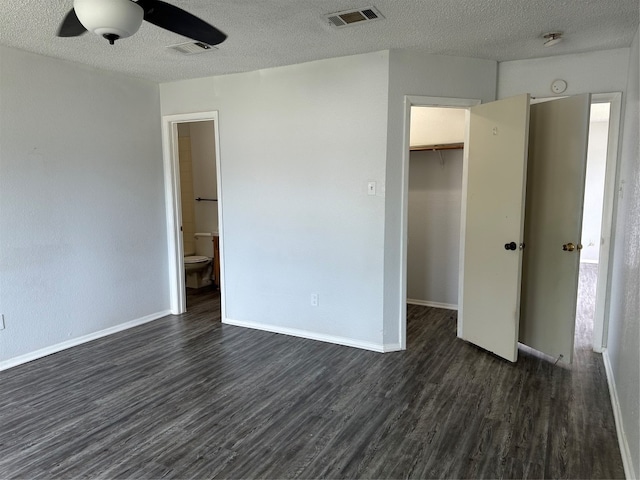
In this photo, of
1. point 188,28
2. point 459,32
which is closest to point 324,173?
point 459,32

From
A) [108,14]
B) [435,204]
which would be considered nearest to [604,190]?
[435,204]

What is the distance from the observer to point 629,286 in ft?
7.85

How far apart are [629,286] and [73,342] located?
162 inches

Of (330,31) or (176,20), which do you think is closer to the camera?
(176,20)

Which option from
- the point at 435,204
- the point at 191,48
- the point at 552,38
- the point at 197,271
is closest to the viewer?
the point at 552,38

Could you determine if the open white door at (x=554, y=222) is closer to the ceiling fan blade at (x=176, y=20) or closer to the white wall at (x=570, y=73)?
the white wall at (x=570, y=73)

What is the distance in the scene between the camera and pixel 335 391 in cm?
284

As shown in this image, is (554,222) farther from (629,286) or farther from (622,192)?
(629,286)

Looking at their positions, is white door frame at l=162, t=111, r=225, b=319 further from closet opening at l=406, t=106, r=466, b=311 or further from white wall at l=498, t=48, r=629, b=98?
white wall at l=498, t=48, r=629, b=98

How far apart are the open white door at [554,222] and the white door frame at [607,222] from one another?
526 mm

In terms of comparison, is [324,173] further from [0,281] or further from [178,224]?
[0,281]

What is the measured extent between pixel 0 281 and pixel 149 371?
1.29 m

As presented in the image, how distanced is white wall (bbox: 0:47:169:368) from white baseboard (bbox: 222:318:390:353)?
1021 mm

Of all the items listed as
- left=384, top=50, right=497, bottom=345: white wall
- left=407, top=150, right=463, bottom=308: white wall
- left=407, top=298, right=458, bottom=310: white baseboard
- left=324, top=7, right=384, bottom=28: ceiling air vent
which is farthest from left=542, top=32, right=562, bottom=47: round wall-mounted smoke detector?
left=407, top=298, right=458, bottom=310: white baseboard
